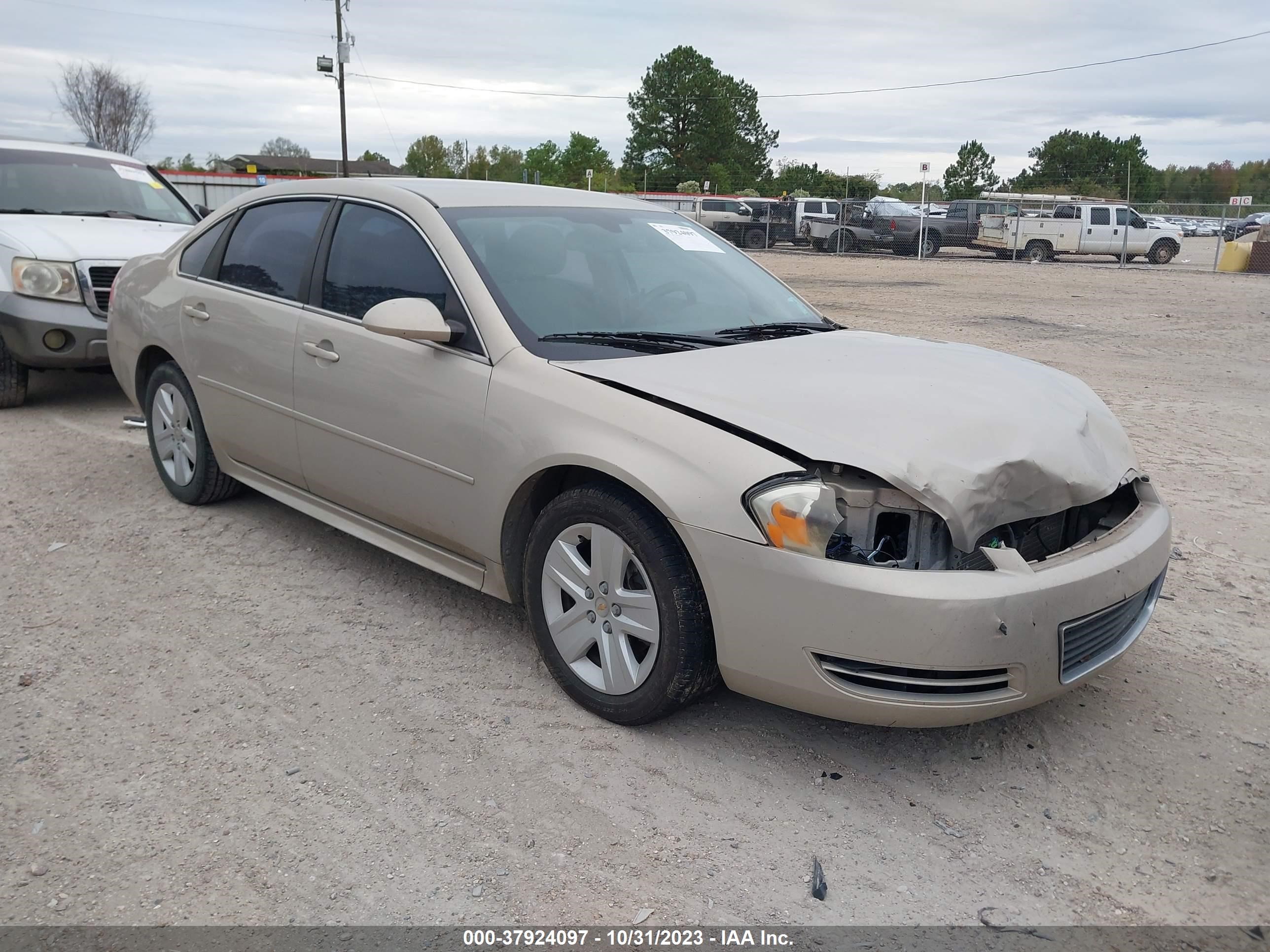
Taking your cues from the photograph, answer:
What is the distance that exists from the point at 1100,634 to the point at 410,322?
2.39 meters

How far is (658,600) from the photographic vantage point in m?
2.93

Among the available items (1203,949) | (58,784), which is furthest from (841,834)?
(58,784)

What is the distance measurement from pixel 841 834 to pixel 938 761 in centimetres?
52

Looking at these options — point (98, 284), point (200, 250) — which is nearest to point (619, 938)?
point (200, 250)

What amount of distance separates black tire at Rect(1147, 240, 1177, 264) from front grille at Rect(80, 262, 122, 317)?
28.4 metres

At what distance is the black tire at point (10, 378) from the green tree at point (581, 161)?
73.6m

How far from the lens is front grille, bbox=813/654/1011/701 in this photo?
269 centimetres

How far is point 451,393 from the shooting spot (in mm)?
3482

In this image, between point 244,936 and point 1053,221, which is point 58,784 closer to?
point 244,936

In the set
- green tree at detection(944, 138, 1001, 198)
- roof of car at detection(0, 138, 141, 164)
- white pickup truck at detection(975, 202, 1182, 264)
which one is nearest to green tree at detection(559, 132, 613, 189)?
green tree at detection(944, 138, 1001, 198)

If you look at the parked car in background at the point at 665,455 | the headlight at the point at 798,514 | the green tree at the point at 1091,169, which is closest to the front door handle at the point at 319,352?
the parked car in background at the point at 665,455

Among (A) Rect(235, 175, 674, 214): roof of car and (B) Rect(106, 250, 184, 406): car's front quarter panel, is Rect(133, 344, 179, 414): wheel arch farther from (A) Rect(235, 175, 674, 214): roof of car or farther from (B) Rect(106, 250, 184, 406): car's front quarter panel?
(A) Rect(235, 175, 674, 214): roof of car

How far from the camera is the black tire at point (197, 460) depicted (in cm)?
491

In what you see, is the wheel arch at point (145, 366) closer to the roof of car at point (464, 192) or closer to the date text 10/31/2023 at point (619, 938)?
the roof of car at point (464, 192)
